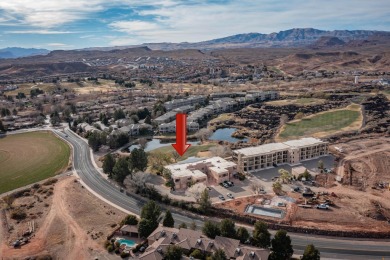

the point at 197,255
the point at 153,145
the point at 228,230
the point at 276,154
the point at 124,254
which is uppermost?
the point at 276,154

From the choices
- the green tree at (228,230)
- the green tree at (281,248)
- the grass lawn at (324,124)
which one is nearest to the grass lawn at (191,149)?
the grass lawn at (324,124)

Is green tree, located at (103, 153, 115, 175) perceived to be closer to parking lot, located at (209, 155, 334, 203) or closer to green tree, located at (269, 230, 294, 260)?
parking lot, located at (209, 155, 334, 203)

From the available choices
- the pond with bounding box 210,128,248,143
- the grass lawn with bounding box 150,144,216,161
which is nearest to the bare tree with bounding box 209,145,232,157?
the grass lawn with bounding box 150,144,216,161

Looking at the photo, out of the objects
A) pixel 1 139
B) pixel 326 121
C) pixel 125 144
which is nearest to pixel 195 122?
pixel 125 144

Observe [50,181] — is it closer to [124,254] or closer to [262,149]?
[124,254]

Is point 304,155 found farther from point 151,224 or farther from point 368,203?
Answer: point 151,224

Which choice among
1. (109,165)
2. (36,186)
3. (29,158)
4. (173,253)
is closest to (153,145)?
(109,165)

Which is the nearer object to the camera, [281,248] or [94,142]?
[281,248]

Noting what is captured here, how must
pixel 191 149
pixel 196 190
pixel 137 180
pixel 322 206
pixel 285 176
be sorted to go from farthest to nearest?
pixel 191 149, pixel 285 176, pixel 137 180, pixel 196 190, pixel 322 206
